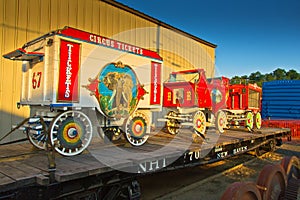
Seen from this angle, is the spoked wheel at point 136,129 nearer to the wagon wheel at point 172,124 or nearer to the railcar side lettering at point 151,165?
the railcar side lettering at point 151,165

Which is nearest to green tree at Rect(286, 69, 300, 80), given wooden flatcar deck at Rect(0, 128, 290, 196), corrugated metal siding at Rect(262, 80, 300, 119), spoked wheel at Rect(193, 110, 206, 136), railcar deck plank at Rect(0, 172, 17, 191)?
corrugated metal siding at Rect(262, 80, 300, 119)

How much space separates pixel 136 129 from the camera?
16.1ft

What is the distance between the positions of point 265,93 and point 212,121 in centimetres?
982

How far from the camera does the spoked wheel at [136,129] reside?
15.7 feet

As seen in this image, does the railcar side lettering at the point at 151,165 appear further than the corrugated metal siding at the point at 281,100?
No

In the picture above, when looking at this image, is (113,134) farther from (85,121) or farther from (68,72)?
(68,72)

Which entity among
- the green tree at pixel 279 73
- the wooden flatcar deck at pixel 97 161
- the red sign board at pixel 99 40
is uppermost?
the green tree at pixel 279 73

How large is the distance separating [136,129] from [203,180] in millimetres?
2724

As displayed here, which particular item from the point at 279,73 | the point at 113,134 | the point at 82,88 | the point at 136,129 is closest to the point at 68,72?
the point at 82,88

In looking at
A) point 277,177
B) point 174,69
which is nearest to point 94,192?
point 277,177

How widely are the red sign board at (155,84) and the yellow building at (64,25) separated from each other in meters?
4.18

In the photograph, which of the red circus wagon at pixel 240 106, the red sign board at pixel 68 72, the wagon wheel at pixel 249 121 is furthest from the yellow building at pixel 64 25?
the wagon wheel at pixel 249 121

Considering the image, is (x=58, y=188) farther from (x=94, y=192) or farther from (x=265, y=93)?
(x=265, y=93)

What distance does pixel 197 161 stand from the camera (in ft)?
16.6
